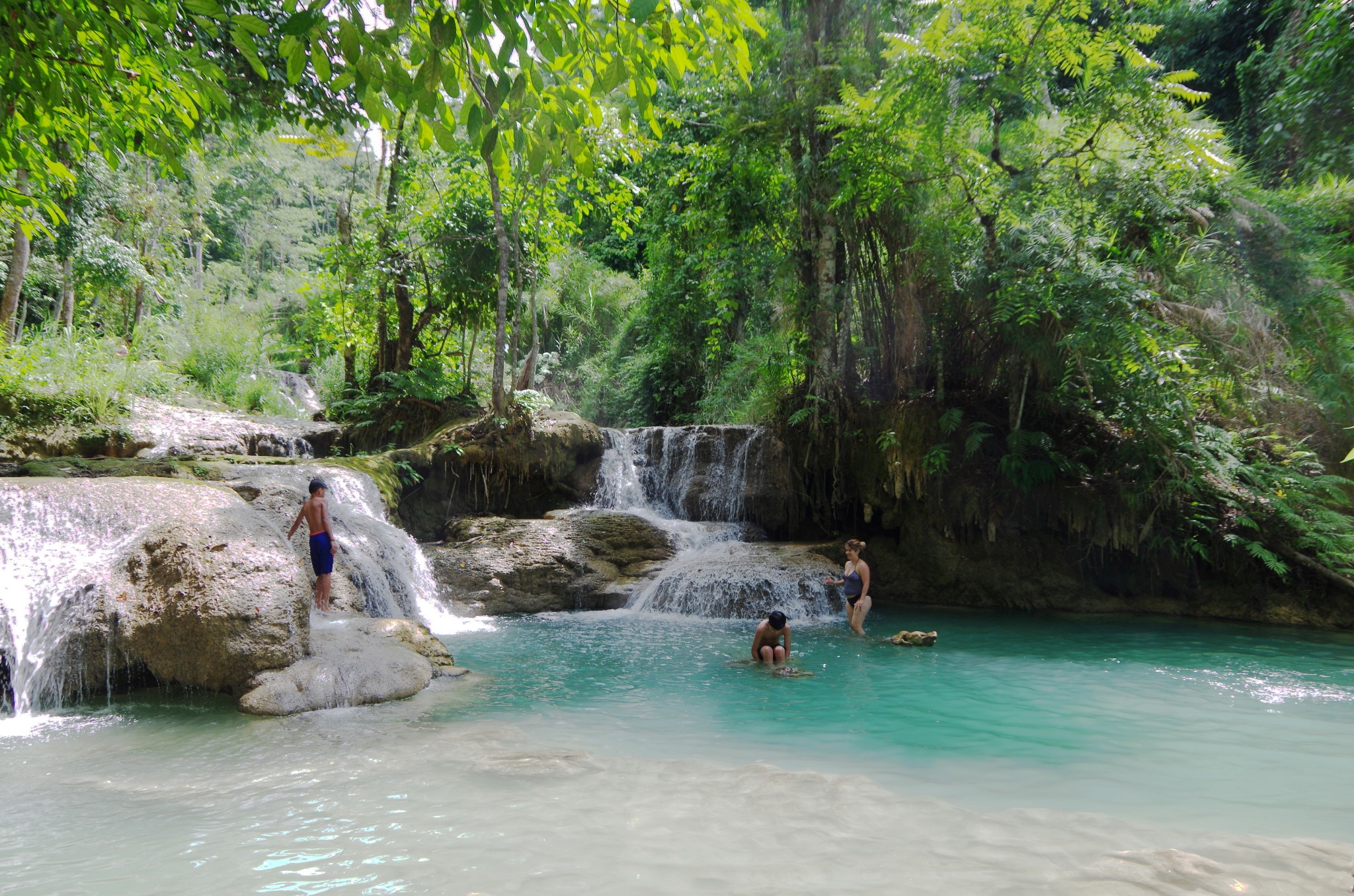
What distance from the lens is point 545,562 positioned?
11.6 metres

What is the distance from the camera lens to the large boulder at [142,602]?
6.16 m

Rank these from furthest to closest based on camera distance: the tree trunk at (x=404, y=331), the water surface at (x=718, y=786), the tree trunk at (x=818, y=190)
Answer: the tree trunk at (x=404, y=331) → the tree trunk at (x=818, y=190) → the water surface at (x=718, y=786)

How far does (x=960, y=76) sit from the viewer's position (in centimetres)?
1052

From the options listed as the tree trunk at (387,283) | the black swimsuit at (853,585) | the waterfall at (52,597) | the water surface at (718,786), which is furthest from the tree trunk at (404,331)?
the black swimsuit at (853,585)

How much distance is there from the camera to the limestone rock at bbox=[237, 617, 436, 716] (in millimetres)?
5957

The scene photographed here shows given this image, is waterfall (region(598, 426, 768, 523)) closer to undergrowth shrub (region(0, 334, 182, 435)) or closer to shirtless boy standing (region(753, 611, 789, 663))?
shirtless boy standing (region(753, 611, 789, 663))

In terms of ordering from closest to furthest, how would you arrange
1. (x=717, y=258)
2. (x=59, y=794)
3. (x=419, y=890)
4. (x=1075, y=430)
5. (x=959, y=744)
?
(x=419, y=890), (x=59, y=794), (x=959, y=744), (x=1075, y=430), (x=717, y=258)

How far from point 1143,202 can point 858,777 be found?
30.7ft

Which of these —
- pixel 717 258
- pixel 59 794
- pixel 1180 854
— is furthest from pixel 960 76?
pixel 59 794

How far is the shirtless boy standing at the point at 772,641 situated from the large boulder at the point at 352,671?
306 centimetres

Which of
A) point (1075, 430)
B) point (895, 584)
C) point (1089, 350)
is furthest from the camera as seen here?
point (895, 584)

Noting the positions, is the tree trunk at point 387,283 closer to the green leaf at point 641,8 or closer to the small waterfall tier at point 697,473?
the small waterfall tier at point 697,473

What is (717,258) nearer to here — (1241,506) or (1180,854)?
(1241,506)

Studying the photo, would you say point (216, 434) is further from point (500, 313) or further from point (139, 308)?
point (139, 308)
